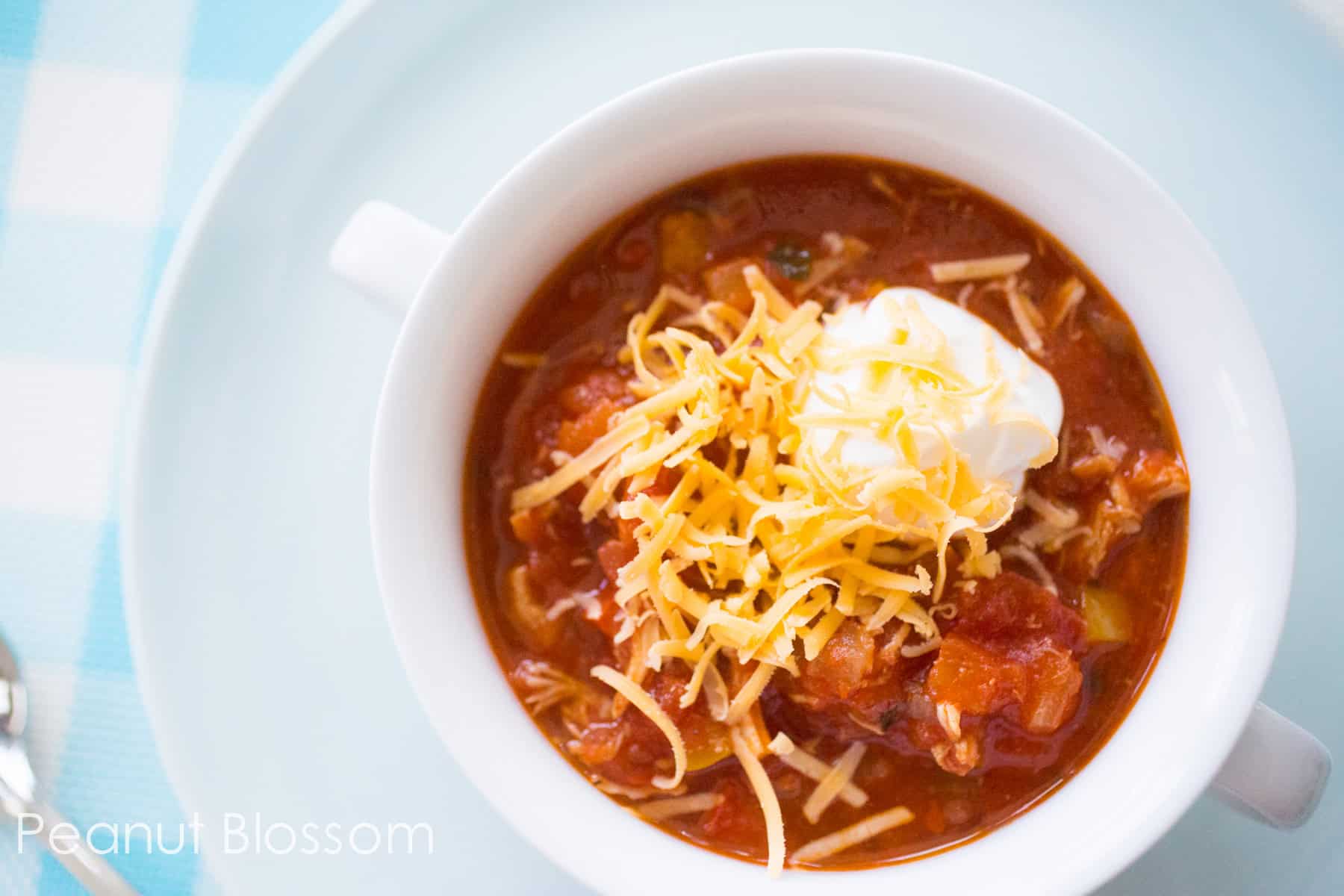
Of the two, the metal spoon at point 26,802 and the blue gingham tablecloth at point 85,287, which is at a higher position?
the blue gingham tablecloth at point 85,287

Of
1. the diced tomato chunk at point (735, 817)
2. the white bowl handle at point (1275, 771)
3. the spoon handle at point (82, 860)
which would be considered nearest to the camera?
the white bowl handle at point (1275, 771)

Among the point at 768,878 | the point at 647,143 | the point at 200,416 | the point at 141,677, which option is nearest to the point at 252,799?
the point at 141,677

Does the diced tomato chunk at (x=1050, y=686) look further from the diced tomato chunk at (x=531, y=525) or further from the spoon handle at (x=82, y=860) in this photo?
the spoon handle at (x=82, y=860)

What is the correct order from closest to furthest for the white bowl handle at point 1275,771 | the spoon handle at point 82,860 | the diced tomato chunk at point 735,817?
the white bowl handle at point 1275,771 → the diced tomato chunk at point 735,817 → the spoon handle at point 82,860

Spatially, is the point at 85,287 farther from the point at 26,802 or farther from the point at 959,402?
the point at 959,402

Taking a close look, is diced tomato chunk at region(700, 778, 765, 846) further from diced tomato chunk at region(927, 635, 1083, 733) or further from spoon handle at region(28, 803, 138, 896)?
spoon handle at region(28, 803, 138, 896)

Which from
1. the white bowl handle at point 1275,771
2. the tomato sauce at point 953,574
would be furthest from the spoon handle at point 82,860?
the white bowl handle at point 1275,771

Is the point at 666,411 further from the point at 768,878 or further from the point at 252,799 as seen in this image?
the point at 252,799
